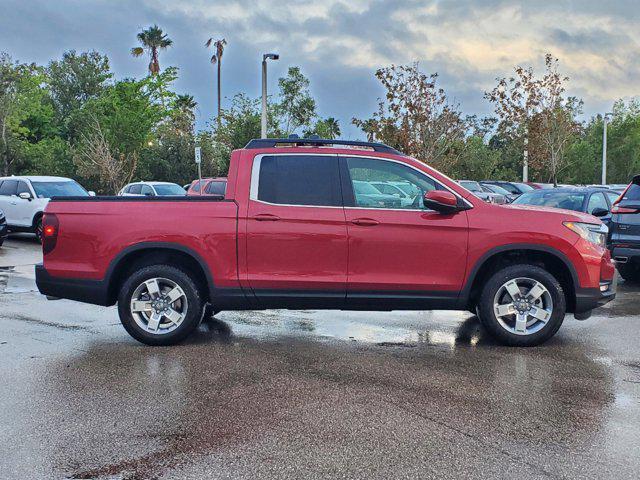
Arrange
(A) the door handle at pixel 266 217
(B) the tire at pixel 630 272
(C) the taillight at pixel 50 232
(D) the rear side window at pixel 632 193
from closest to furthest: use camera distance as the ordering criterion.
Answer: (A) the door handle at pixel 266 217 < (C) the taillight at pixel 50 232 < (D) the rear side window at pixel 632 193 < (B) the tire at pixel 630 272

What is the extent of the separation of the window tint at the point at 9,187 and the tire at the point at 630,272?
15.1m

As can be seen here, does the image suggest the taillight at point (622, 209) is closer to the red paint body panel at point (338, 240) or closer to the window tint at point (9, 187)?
the red paint body panel at point (338, 240)

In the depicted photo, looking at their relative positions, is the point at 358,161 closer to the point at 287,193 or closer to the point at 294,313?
the point at 287,193

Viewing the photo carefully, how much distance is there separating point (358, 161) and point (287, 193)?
76 cm

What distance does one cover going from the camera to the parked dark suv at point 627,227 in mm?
9906

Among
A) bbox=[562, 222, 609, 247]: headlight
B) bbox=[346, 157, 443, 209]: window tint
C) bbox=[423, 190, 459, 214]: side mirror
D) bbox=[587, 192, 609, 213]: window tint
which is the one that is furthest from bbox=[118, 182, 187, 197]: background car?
bbox=[562, 222, 609, 247]: headlight

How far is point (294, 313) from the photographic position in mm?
8320

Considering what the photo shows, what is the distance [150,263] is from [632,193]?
7.49 m

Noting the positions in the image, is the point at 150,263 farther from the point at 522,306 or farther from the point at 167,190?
the point at 167,190

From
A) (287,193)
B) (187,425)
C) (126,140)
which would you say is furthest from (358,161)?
(126,140)

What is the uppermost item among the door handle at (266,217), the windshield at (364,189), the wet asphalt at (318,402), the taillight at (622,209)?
the windshield at (364,189)

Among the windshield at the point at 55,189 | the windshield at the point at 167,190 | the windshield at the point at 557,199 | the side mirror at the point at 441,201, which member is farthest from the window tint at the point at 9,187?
the side mirror at the point at 441,201

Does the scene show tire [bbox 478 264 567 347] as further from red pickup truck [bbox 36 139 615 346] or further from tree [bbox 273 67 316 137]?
tree [bbox 273 67 316 137]

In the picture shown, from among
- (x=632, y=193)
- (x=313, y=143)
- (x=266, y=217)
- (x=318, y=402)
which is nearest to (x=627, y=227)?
(x=632, y=193)
